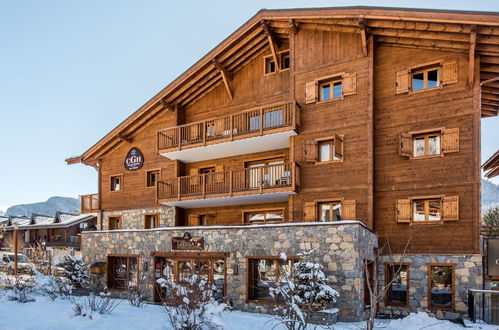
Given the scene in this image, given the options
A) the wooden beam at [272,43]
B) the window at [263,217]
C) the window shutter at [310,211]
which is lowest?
the window at [263,217]

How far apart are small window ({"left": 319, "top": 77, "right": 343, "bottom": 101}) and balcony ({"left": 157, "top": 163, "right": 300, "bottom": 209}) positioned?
9.92 feet

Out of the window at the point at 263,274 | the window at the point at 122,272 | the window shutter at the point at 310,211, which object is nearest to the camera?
the window at the point at 263,274

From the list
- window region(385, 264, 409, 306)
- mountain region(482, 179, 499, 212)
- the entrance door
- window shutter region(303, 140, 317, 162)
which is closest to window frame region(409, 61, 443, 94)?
window shutter region(303, 140, 317, 162)

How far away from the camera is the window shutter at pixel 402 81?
46.8 feet

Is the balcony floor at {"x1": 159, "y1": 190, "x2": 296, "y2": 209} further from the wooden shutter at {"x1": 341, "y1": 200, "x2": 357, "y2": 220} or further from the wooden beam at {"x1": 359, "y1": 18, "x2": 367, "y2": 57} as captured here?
the wooden beam at {"x1": 359, "y1": 18, "x2": 367, "y2": 57}

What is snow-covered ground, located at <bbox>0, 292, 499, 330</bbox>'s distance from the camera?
9.78 metres

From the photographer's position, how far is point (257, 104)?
1783 centimetres

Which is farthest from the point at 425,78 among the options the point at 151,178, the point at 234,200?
the point at 151,178

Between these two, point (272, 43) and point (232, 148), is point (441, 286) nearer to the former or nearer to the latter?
point (232, 148)

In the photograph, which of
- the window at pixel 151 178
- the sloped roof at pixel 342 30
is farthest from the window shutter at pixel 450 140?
the window at pixel 151 178

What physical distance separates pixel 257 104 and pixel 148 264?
8189 mm

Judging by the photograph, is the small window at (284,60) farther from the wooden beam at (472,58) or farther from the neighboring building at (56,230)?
the neighboring building at (56,230)

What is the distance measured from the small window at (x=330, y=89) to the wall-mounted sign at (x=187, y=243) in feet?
23.8

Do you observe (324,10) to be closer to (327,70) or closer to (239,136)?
(327,70)
